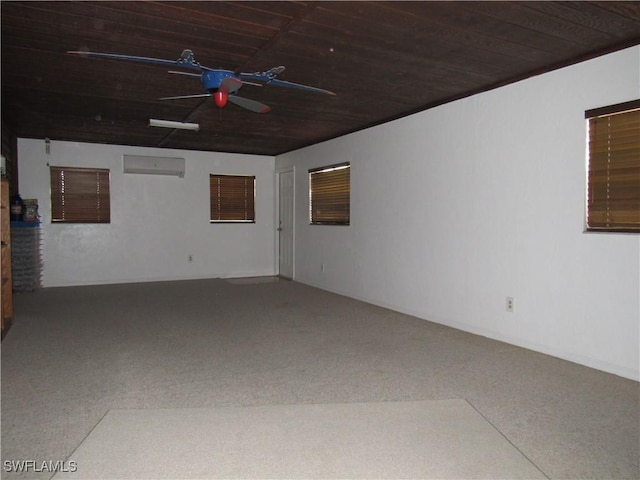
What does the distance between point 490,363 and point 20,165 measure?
7.20 meters

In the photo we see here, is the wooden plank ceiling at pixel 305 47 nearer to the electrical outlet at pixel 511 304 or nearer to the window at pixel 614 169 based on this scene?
the window at pixel 614 169

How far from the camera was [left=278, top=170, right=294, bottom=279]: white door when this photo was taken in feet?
26.8

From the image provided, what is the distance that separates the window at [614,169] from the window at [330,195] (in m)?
3.46

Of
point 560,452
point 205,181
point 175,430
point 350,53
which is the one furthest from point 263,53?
point 205,181

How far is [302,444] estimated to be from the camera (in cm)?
222

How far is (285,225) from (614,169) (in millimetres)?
5883

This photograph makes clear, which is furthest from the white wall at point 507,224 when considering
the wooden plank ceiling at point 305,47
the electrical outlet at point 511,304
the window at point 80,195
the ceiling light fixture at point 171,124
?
the window at point 80,195

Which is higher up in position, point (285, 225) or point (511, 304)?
point (285, 225)

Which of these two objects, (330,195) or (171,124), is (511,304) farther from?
(171,124)

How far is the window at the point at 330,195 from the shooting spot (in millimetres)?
6523

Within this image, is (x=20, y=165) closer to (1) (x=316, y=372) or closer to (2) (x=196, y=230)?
(2) (x=196, y=230)

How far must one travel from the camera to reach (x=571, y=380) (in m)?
3.10

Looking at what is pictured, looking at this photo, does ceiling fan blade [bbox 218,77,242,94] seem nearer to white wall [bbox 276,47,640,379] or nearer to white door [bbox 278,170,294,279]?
white wall [bbox 276,47,640,379]

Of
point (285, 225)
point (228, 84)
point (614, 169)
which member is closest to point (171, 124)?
point (228, 84)
